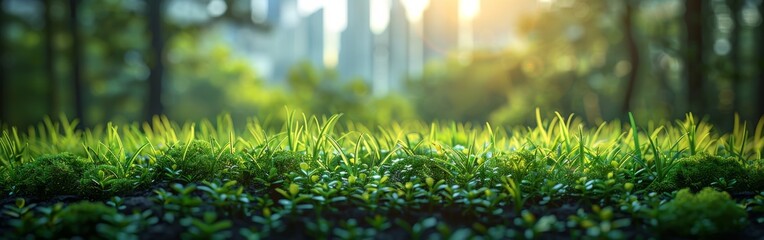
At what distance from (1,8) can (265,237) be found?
18099mm

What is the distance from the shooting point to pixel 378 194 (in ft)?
11.1

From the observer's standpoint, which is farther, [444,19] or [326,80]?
[444,19]

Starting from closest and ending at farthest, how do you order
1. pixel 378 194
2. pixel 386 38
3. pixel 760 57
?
pixel 378 194, pixel 760 57, pixel 386 38

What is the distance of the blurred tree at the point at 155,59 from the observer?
42.4 ft

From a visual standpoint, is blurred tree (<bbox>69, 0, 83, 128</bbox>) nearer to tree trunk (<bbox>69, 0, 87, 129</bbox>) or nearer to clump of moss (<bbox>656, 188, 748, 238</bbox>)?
tree trunk (<bbox>69, 0, 87, 129</bbox>)

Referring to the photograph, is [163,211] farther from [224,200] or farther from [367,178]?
[367,178]

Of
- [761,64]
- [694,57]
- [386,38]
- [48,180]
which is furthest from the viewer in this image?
[386,38]

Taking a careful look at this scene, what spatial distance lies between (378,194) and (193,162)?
3.81 ft

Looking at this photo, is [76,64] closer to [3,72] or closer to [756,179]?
[3,72]

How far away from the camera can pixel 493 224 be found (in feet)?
10.6

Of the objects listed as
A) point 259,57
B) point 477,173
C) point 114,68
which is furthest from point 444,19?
point 477,173

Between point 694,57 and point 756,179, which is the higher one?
point 694,57

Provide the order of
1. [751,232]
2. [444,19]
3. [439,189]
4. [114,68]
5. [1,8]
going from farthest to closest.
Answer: [444,19]
[114,68]
[1,8]
[439,189]
[751,232]

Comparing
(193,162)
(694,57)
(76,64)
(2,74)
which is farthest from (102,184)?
(2,74)
